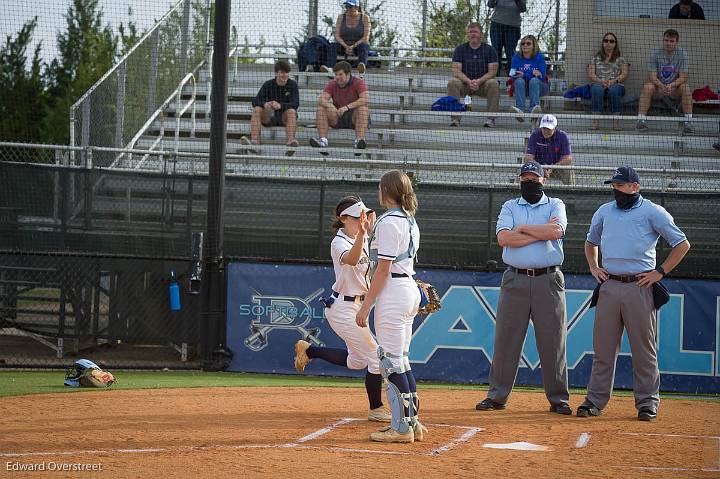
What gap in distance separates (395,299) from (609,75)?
10.1m

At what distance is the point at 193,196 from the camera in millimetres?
12750

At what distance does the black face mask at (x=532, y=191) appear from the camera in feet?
29.5

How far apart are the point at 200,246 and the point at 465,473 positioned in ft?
21.3

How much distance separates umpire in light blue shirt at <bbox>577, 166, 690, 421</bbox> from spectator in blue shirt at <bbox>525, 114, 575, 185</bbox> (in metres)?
4.22

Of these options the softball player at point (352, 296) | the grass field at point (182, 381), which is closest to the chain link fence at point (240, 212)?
the grass field at point (182, 381)

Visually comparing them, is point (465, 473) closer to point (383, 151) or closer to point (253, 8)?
point (383, 151)

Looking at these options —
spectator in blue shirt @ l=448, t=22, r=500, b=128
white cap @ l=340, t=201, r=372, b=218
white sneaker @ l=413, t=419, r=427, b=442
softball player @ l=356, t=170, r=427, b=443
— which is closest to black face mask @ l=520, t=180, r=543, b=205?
white cap @ l=340, t=201, r=372, b=218

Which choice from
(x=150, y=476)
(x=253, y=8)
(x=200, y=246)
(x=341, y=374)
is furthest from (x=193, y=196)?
(x=150, y=476)

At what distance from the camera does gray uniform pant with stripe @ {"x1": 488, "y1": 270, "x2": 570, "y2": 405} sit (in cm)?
886

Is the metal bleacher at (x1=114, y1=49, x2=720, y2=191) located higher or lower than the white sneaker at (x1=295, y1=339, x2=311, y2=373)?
higher

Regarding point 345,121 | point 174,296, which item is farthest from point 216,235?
point 345,121

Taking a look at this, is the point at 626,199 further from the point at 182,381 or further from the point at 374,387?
the point at 182,381

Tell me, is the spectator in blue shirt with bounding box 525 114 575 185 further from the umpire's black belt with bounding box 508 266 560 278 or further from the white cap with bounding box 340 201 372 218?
the white cap with bounding box 340 201 372 218

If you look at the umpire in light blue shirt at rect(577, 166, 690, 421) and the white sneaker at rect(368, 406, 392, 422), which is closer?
the white sneaker at rect(368, 406, 392, 422)
